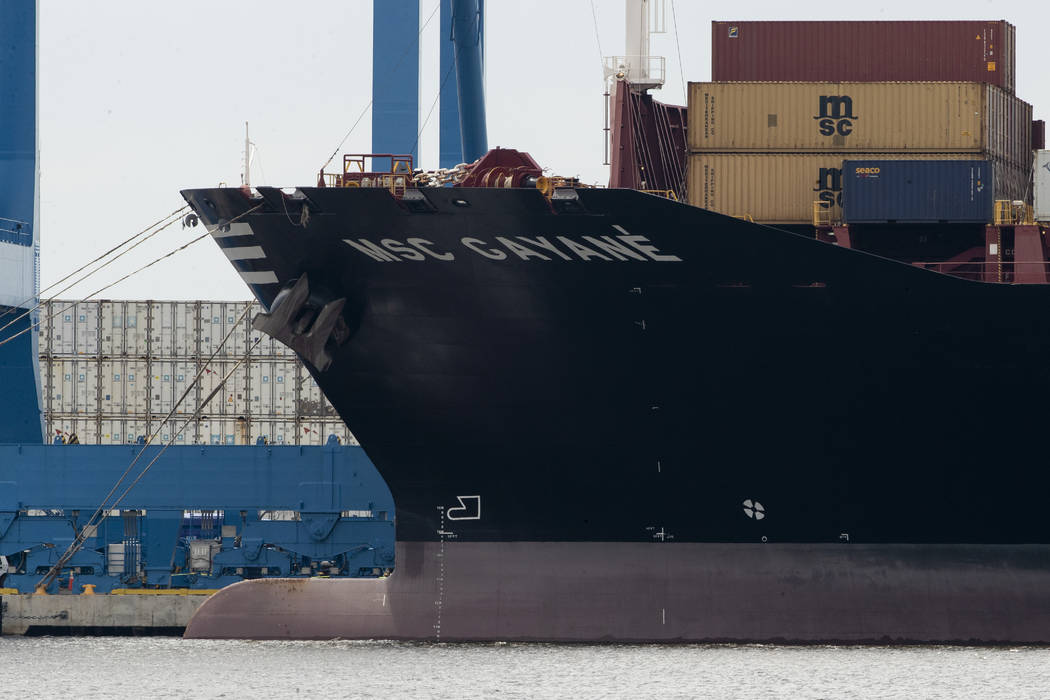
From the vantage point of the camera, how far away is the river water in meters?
31.7

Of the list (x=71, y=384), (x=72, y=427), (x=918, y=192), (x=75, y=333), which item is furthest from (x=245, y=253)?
(x=75, y=333)

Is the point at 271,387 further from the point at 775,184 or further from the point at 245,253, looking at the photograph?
the point at 775,184

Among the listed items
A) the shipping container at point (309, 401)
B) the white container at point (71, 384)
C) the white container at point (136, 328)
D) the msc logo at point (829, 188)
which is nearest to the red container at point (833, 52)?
the msc logo at point (829, 188)

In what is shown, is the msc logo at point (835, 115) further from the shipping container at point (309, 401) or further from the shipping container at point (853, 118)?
the shipping container at point (309, 401)

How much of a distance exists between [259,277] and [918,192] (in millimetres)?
12005

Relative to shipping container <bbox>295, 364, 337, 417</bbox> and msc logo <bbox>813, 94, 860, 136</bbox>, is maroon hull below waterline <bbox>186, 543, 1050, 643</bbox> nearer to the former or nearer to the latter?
msc logo <bbox>813, 94, 860, 136</bbox>

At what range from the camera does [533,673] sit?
3300 centimetres

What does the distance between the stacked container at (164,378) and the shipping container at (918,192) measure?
24427 mm

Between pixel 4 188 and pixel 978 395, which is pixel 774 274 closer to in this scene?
pixel 978 395

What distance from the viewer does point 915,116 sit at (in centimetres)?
3534

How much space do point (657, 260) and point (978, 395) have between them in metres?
6.04

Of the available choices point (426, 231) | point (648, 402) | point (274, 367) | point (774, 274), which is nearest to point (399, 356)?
point (426, 231)

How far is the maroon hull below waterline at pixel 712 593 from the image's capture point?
33.9 meters

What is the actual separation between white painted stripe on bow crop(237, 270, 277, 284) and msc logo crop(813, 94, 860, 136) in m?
10.4
